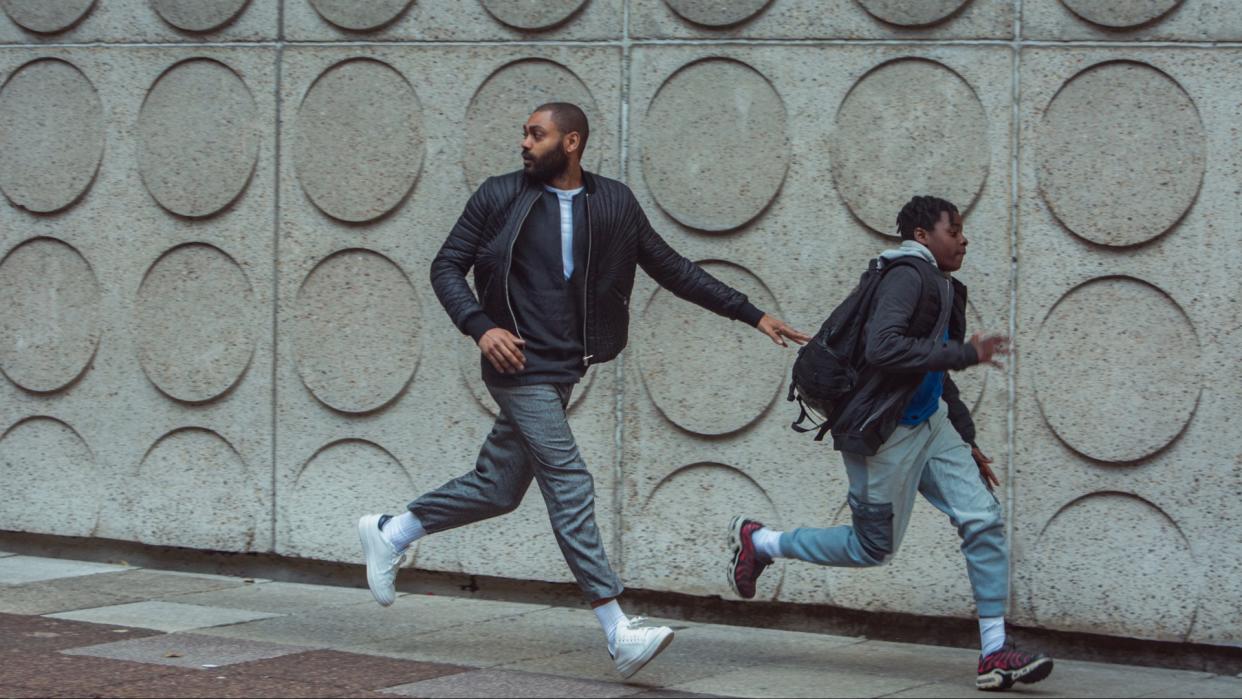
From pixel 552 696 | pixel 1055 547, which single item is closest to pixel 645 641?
pixel 552 696

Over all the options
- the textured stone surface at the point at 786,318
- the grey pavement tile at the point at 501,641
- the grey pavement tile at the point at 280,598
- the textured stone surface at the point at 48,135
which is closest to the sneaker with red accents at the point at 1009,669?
the textured stone surface at the point at 786,318

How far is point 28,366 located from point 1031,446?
4778mm

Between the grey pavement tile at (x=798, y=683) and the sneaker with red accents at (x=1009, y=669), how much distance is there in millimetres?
249

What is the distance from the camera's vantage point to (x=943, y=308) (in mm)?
5738

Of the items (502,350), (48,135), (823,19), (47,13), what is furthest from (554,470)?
(47,13)

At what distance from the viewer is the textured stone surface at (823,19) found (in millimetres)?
6676

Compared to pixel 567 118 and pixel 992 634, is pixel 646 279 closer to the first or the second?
pixel 567 118

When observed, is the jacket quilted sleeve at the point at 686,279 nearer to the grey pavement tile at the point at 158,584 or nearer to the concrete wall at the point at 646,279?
the concrete wall at the point at 646,279

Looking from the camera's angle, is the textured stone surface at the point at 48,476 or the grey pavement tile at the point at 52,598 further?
the textured stone surface at the point at 48,476

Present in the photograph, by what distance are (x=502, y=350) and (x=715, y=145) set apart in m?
1.79

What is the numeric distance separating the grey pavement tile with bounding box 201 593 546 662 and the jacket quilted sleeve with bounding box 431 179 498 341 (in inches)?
54.3

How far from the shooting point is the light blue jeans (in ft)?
18.9

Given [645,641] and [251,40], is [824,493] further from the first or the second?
[251,40]

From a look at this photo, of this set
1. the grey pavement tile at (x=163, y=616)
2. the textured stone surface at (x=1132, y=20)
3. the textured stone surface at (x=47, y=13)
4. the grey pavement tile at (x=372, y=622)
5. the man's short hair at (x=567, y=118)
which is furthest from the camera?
the textured stone surface at (x=47, y=13)
